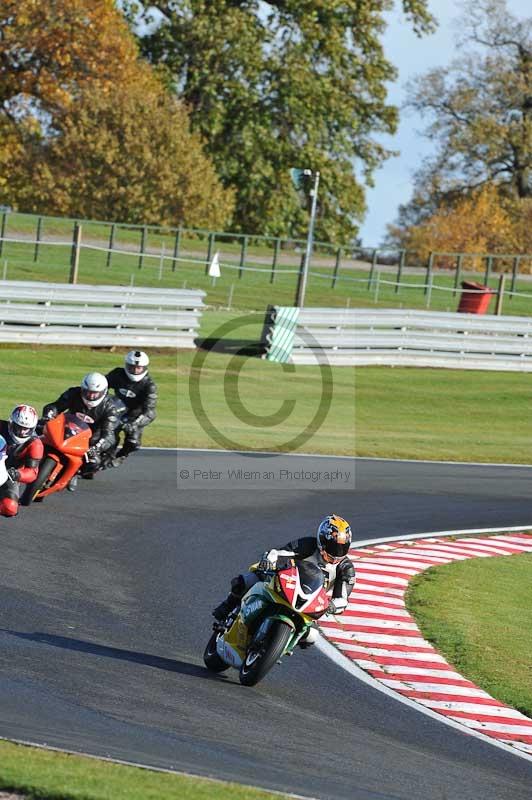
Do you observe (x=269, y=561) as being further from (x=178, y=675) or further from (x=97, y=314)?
(x=97, y=314)

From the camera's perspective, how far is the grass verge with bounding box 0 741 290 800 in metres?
6.80

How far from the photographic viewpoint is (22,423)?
14.5 meters

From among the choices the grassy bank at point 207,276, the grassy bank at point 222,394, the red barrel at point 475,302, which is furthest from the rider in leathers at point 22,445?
the red barrel at point 475,302

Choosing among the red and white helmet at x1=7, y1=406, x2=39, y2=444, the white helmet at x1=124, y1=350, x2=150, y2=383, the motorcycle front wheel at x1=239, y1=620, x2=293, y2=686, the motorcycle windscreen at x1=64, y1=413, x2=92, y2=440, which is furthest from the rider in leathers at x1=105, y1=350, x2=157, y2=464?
the motorcycle front wheel at x1=239, y1=620, x2=293, y2=686

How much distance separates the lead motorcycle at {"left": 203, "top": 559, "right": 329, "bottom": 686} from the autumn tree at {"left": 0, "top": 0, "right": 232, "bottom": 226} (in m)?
43.0

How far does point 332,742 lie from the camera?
8.85m

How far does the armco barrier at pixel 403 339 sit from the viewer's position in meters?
30.4

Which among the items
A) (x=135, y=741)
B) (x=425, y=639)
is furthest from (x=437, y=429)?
(x=135, y=741)

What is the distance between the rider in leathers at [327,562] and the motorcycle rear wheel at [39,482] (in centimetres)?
523

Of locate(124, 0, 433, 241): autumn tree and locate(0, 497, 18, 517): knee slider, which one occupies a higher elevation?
locate(124, 0, 433, 241): autumn tree

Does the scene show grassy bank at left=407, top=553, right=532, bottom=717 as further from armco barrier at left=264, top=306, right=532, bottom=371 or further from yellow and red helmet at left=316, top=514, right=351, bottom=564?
armco barrier at left=264, top=306, right=532, bottom=371

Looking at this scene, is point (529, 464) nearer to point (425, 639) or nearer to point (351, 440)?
point (351, 440)

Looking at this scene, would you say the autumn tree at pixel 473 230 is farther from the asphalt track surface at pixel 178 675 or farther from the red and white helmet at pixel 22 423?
the red and white helmet at pixel 22 423
